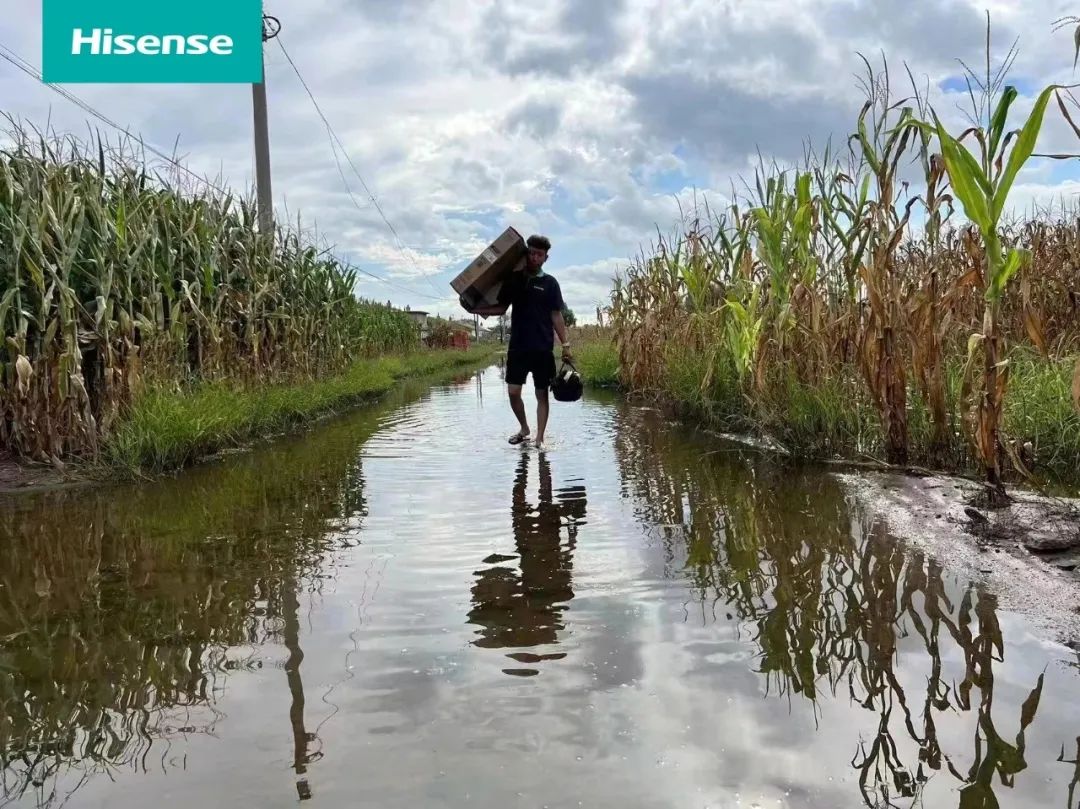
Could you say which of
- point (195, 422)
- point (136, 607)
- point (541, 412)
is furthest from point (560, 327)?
point (136, 607)

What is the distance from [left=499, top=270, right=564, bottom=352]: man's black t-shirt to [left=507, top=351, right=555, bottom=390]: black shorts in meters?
0.06

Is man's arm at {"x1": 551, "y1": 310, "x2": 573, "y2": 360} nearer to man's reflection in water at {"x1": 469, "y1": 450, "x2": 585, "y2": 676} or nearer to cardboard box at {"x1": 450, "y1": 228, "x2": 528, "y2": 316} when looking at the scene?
cardboard box at {"x1": 450, "y1": 228, "x2": 528, "y2": 316}

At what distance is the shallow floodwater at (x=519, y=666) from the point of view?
5.74 ft

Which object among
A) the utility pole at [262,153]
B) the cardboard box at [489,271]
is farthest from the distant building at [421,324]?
the cardboard box at [489,271]

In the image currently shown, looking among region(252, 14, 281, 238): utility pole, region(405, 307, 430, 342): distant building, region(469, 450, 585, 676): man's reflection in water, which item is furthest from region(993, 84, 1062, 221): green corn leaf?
region(405, 307, 430, 342): distant building

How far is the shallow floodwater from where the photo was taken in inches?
68.9

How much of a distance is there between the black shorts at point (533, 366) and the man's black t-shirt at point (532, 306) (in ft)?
0.21

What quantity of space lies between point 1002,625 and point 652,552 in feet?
4.64

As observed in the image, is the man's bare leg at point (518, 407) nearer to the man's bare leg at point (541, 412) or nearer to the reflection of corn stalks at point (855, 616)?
the man's bare leg at point (541, 412)

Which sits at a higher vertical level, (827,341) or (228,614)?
(827,341)

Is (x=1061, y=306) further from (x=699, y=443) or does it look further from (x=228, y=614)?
(x=228, y=614)

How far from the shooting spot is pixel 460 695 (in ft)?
7.00

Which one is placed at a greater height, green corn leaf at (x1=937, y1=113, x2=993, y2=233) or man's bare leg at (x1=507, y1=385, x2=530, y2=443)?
green corn leaf at (x1=937, y1=113, x2=993, y2=233)

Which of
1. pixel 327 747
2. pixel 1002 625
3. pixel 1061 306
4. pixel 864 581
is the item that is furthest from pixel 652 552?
pixel 1061 306
